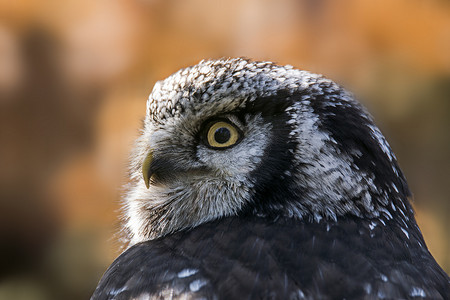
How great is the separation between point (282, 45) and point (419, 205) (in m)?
1.81

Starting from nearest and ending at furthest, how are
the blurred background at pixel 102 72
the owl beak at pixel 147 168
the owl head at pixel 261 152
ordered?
1. the owl head at pixel 261 152
2. the owl beak at pixel 147 168
3. the blurred background at pixel 102 72

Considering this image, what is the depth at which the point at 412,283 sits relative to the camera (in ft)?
5.42

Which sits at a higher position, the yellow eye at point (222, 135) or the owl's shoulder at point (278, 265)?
the yellow eye at point (222, 135)

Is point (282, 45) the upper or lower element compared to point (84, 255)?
upper

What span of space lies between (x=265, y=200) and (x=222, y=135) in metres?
0.28

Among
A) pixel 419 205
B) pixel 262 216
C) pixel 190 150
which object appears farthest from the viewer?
pixel 419 205

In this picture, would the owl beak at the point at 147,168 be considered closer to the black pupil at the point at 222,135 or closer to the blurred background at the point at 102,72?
the black pupil at the point at 222,135

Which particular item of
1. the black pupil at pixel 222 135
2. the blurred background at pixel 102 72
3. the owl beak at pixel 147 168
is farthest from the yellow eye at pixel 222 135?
the blurred background at pixel 102 72

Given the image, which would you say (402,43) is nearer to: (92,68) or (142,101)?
(142,101)

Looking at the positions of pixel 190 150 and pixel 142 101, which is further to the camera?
pixel 142 101

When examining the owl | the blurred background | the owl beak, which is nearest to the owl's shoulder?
the owl

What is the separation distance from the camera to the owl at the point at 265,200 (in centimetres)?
163

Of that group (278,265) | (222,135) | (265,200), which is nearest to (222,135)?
(222,135)

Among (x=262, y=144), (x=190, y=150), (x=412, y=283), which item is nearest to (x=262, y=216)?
(x=262, y=144)
